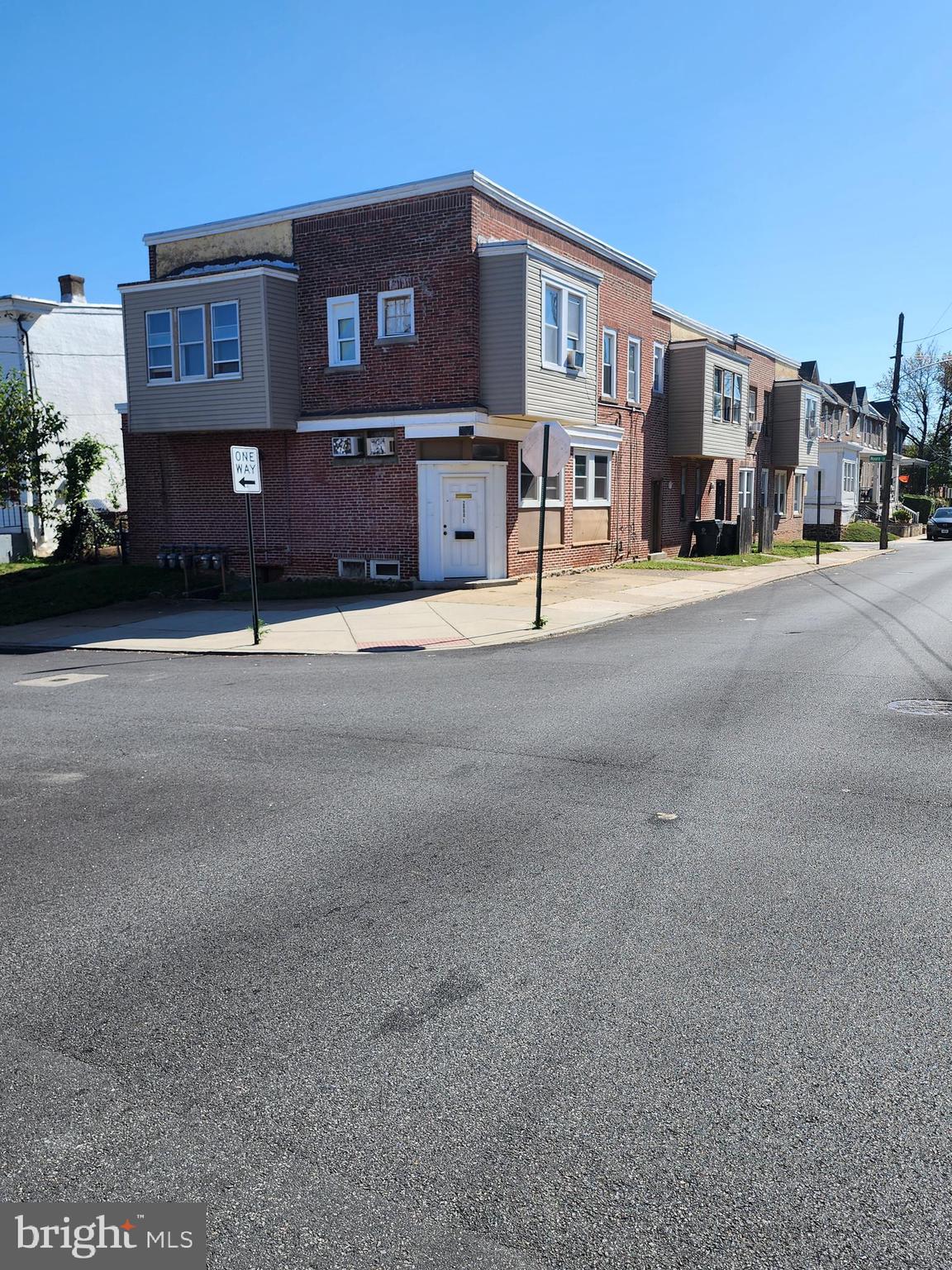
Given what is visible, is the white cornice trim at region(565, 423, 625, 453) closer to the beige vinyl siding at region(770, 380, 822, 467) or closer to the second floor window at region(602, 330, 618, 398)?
the second floor window at region(602, 330, 618, 398)

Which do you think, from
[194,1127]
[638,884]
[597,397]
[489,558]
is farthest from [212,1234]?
[597,397]

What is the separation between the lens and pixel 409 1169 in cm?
299

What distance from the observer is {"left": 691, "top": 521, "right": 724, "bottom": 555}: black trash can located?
1241 inches

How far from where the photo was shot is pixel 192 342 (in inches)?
859

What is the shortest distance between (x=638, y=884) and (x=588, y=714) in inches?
164

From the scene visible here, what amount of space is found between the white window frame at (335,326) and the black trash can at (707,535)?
48.2ft

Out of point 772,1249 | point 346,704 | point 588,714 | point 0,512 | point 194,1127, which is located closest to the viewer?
point 772,1249

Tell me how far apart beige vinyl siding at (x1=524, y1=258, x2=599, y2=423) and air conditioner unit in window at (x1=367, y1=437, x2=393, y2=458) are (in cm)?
303

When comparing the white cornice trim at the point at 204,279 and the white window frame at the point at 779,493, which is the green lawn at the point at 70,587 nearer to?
the white cornice trim at the point at 204,279

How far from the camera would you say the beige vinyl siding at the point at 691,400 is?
29.7 metres

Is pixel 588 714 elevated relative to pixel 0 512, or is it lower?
lower

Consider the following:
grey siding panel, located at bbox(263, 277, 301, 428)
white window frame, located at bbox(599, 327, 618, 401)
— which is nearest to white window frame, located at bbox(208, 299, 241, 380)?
grey siding panel, located at bbox(263, 277, 301, 428)

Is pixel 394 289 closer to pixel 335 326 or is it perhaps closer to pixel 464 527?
pixel 335 326

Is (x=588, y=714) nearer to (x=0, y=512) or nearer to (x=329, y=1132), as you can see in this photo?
(x=329, y=1132)
